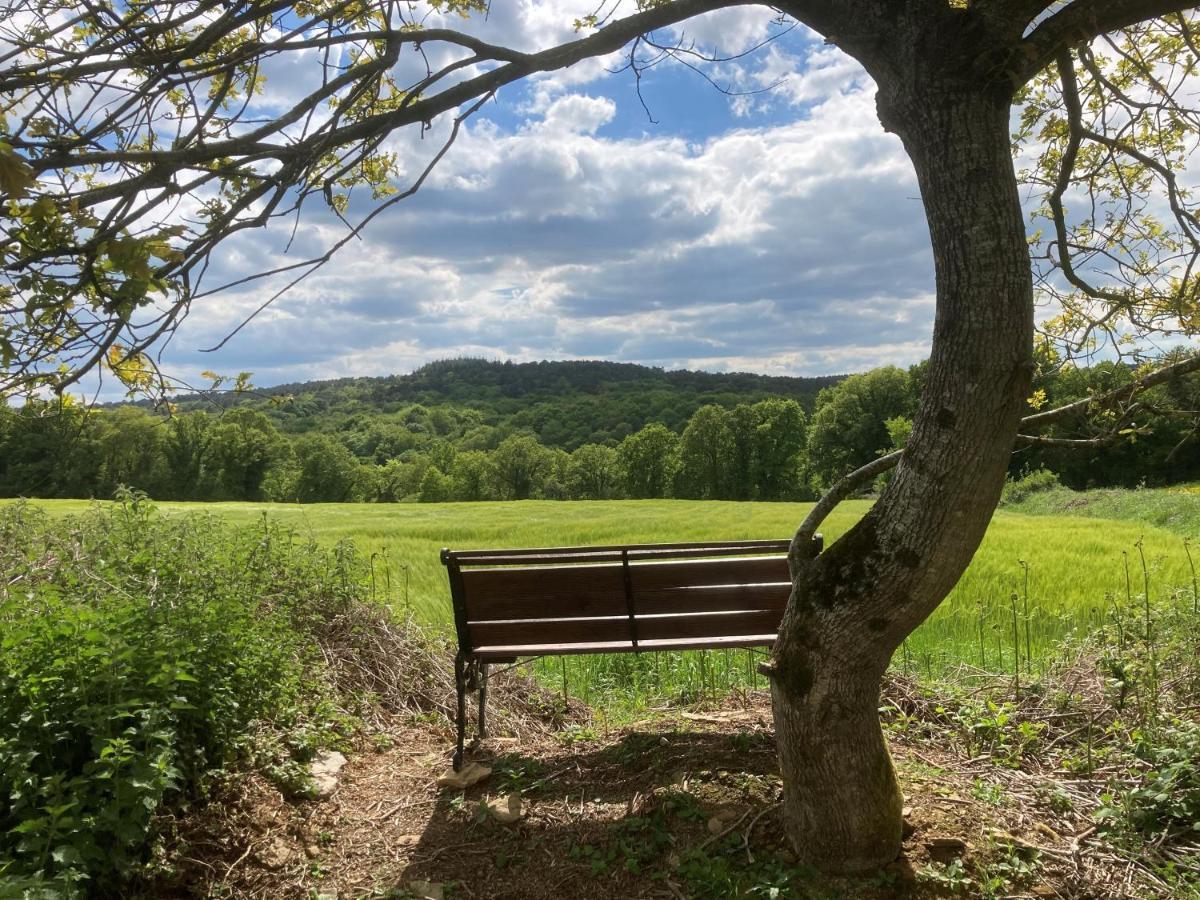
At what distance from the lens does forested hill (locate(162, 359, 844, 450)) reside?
351 ft

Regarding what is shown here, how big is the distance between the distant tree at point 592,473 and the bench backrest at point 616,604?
74.0m

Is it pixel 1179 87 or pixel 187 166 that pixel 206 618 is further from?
pixel 1179 87

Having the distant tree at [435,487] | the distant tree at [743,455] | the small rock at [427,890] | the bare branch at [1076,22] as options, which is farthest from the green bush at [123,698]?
the distant tree at [435,487]

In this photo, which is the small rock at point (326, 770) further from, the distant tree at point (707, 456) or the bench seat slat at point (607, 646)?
the distant tree at point (707, 456)

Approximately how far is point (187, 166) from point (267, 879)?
2.96m

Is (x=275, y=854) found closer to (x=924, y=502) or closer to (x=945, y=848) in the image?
(x=945, y=848)

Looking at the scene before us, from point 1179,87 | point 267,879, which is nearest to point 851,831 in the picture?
point 267,879

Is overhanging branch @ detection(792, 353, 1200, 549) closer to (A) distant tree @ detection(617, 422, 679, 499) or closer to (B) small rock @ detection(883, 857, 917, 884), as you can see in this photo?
(B) small rock @ detection(883, 857, 917, 884)

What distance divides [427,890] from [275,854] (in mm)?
779

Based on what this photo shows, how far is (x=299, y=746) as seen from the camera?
4074 mm

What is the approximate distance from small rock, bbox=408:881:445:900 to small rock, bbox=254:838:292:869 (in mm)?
626

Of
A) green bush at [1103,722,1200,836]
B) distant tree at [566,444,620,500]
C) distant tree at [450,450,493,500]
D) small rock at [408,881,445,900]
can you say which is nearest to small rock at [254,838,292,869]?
small rock at [408,881,445,900]

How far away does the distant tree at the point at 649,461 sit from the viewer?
74625 millimetres

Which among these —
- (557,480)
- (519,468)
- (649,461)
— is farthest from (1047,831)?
(519,468)
